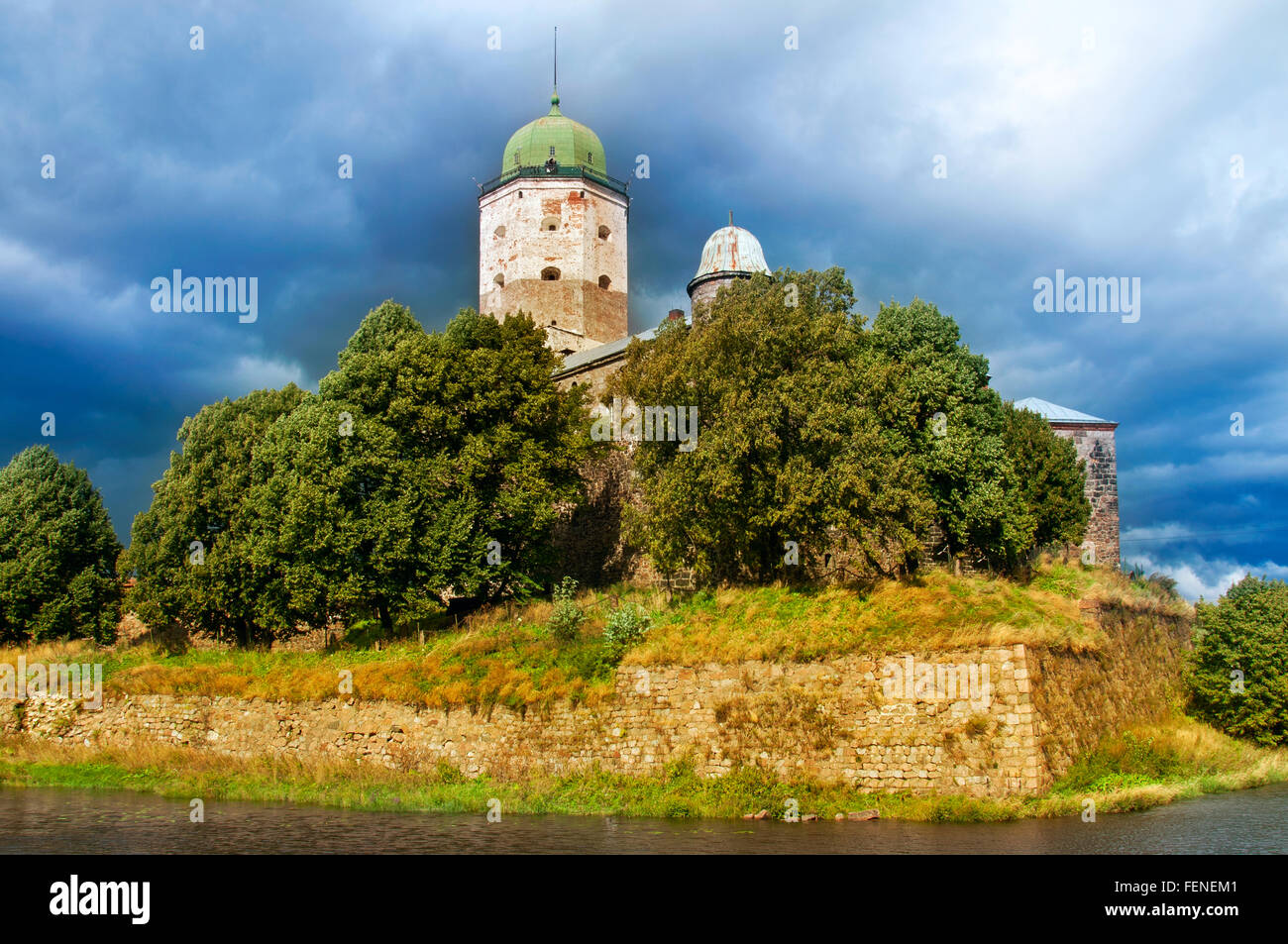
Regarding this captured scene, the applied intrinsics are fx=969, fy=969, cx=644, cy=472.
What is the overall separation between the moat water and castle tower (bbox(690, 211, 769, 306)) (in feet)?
103

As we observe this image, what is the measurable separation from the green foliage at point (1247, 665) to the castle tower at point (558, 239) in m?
35.3

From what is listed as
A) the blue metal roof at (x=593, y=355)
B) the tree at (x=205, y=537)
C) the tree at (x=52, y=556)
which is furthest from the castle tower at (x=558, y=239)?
the tree at (x=52, y=556)

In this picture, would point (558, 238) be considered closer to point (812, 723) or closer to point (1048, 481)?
point (1048, 481)

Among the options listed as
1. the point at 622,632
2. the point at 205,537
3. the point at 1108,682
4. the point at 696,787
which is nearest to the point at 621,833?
the point at 696,787

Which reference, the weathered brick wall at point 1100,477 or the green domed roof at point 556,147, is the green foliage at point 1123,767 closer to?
the weathered brick wall at point 1100,477

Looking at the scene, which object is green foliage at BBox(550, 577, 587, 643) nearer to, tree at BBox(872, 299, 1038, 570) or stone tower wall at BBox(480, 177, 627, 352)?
tree at BBox(872, 299, 1038, 570)

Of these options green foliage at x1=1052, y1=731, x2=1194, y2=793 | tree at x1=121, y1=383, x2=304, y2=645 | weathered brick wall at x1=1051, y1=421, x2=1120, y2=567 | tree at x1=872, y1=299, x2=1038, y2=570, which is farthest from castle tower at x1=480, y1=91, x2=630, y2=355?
green foliage at x1=1052, y1=731, x2=1194, y2=793

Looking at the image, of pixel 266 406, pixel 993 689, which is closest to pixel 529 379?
pixel 266 406

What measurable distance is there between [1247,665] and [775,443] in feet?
40.5

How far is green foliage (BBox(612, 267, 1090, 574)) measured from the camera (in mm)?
23500

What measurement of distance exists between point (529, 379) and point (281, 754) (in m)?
13.5

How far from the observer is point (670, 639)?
22125 mm

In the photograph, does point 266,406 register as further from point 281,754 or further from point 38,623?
point 281,754

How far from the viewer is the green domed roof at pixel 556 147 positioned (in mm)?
55375
